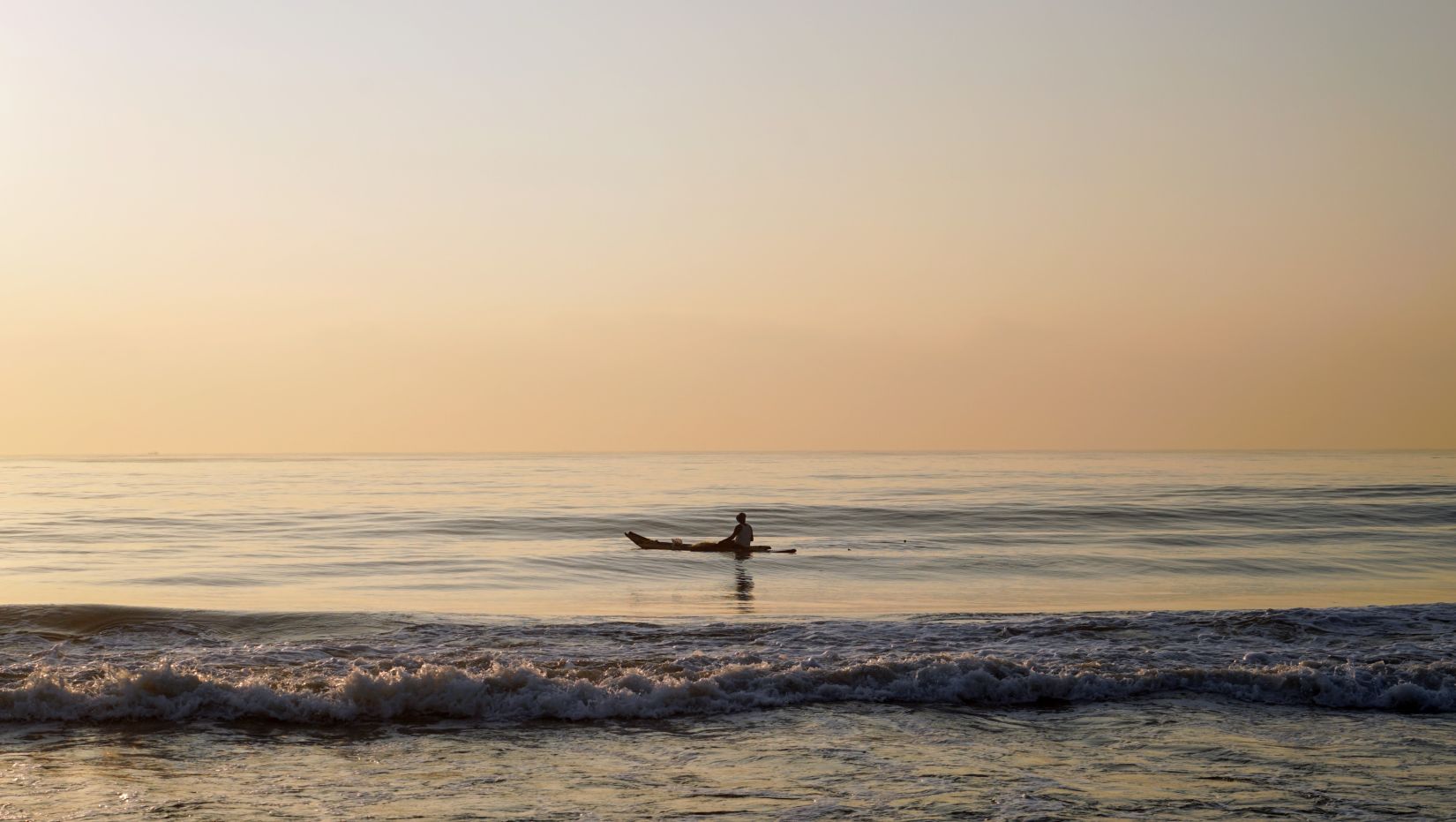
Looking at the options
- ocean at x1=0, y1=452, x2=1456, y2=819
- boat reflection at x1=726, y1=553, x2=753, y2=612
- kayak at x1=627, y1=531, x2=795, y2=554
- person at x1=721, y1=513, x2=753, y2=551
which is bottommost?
boat reflection at x1=726, y1=553, x2=753, y2=612

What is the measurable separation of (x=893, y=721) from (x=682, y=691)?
2.55 m

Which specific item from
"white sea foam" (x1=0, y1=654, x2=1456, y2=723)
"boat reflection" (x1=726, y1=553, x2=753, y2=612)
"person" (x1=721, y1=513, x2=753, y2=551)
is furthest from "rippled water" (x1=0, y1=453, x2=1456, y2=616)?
"white sea foam" (x1=0, y1=654, x2=1456, y2=723)

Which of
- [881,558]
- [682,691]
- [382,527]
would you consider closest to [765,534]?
[881,558]

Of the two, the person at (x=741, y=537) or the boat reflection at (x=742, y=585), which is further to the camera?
the person at (x=741, y=537)

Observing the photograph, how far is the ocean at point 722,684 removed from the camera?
970 centimetres

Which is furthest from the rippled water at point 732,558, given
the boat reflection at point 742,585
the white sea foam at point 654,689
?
the white sea foam at point 654,689

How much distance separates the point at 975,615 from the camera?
19.6 metres

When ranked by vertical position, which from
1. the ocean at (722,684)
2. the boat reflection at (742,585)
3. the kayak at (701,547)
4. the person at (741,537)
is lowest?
the boat reflection at (742,585)

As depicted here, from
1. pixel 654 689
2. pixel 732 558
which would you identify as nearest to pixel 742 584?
pixel 732 558

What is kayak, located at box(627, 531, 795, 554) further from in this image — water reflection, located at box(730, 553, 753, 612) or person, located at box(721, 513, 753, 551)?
water reflection, located at box(730, 553, 753, 612)

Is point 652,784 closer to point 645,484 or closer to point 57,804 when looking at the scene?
point 57,804

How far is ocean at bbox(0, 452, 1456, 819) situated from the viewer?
970 centimetres

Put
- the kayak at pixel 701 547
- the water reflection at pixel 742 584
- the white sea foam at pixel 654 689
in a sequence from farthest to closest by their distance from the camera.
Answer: the kayak at pixel 701 547
the water reflection at pixel 742 584
the white sea foam at pixel 654 689

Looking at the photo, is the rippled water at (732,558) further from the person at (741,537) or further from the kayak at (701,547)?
the person at (741,537)
